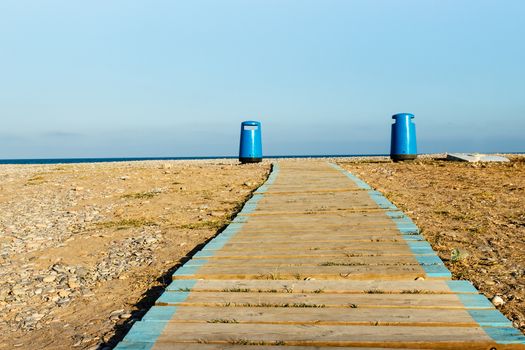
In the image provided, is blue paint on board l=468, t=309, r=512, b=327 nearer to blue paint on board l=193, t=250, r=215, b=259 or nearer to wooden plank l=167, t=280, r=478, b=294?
wooden plank l=167, t=280, r=478, b=294

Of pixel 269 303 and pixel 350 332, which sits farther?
pixel 269 303

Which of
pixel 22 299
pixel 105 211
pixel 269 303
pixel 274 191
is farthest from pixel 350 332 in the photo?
pixel 105 211

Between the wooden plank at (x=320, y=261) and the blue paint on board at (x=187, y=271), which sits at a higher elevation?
the wooden plank at (x=320, y=261)

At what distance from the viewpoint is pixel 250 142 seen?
16.7m

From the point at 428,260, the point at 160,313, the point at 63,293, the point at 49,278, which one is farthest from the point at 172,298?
the point at 428,260

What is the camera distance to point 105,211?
8.69 m

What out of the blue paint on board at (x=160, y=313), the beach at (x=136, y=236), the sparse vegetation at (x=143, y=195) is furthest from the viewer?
the sparse vegetation at (x=143, y=195)

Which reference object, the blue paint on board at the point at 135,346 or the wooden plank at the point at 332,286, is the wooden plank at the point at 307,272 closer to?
the wooden plank at the point at 332,286

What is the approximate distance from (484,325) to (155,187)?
911 centimetres

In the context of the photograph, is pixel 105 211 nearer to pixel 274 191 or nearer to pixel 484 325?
pixel 274 191

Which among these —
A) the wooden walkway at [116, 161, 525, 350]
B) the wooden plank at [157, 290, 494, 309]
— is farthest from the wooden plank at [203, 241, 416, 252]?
the wooden plank at [157, 290, 494, 309]

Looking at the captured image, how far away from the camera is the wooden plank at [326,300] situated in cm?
326

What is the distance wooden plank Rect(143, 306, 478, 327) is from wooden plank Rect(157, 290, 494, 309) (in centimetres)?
6

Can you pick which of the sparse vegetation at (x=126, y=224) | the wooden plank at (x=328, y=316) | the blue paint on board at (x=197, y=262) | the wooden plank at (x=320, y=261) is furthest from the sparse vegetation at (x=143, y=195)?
the wooden plank at (x=328, y=316)
